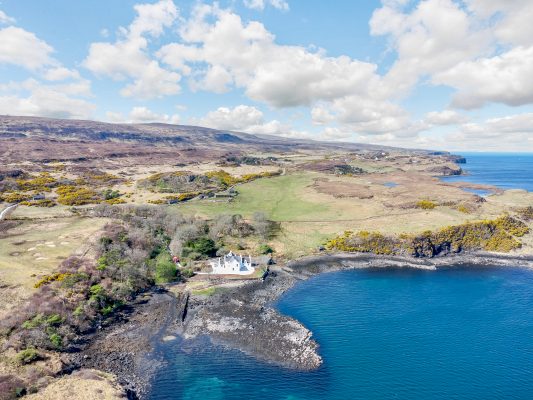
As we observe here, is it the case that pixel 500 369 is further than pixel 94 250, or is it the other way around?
pixel 94 250

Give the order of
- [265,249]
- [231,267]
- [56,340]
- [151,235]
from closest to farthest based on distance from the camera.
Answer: [56,340], [231,267], [265,249], [151,235]

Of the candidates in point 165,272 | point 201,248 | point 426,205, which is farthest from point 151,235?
point 426,205

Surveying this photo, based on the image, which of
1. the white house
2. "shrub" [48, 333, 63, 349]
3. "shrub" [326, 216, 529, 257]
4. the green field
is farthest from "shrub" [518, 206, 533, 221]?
"shrub" [48, 333, 63, 349]

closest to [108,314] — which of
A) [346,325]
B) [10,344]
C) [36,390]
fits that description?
[10,344]

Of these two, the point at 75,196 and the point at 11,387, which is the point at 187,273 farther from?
the point at 75,196

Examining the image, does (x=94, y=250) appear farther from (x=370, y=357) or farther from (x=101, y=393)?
(x=370, y=357)

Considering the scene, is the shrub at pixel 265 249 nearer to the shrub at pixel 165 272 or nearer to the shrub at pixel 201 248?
the shrub at pixel 201 248

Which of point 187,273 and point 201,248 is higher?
point 201,248
